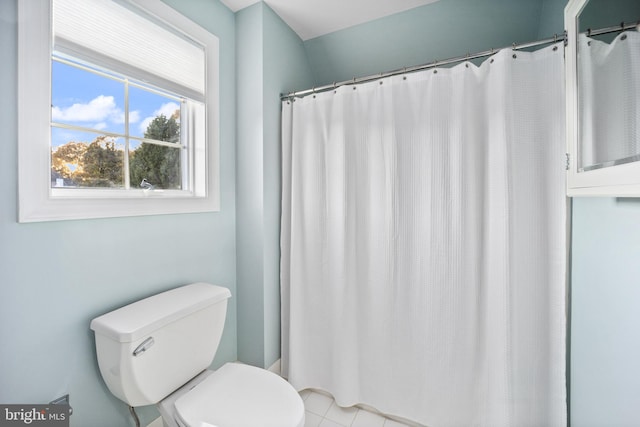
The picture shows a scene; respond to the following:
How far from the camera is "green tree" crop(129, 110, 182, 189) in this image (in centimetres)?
130

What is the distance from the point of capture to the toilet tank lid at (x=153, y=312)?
3.12 ft

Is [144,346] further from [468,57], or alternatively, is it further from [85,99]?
[468,57]

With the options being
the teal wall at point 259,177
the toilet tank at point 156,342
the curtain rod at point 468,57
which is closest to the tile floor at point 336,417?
the teal wall at point 259,177

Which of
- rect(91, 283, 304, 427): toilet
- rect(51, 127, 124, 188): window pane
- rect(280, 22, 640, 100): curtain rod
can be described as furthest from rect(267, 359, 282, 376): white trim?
rect(280, 22, 640, 100): curtain rod

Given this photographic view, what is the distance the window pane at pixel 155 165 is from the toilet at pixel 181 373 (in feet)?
1.88

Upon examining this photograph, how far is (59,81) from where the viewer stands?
1.02 meters

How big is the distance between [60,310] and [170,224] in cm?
51

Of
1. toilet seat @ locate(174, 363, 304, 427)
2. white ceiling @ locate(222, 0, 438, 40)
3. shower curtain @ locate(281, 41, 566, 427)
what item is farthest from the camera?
white ceiling @ locate(222, 0, 438, 40)

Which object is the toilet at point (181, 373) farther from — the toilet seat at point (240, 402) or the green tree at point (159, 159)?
the green tree at point (159, 159)

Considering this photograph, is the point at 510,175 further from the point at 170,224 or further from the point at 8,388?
the point at 8,388

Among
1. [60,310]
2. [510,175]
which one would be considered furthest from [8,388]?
[510,175]

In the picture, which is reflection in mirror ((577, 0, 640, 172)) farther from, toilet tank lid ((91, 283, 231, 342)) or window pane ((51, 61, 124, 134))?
window pane ((51, 61, 124, 134))

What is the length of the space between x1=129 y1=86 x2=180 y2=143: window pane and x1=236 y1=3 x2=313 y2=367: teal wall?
0.36 m

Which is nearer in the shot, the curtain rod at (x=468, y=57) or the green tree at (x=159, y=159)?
the curtain rod at (x=468, y=57)
